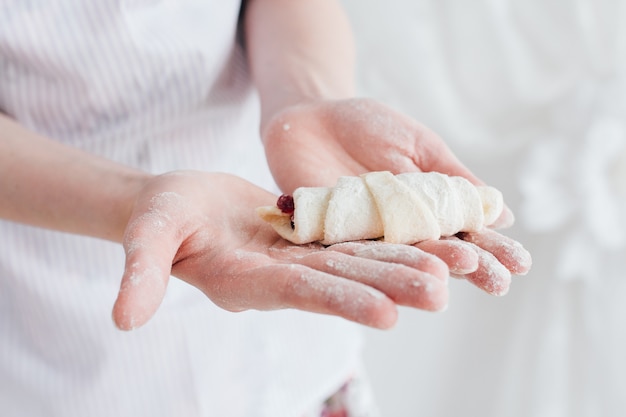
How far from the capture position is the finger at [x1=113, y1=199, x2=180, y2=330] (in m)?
0.69

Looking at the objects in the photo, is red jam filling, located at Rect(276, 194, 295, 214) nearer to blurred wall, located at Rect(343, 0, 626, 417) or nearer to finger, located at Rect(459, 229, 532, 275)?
finger, located at Rect(459, 229, 532, 275)

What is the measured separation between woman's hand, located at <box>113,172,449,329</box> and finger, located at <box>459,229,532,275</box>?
0.50ft

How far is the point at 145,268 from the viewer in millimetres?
722

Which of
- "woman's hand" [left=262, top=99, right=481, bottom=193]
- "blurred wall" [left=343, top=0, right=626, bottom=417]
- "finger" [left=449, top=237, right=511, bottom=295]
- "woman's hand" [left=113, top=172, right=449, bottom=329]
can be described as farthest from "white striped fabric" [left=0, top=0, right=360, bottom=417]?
"blurred wall" [left=343, top=0, right=626, bottom=417]

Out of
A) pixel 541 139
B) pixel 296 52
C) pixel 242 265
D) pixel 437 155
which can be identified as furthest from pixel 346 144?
pixel 541 139

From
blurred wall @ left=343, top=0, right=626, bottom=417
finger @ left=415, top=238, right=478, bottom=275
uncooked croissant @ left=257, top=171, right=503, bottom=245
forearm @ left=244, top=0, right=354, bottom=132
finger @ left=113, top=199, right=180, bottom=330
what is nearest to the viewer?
finger @ left=113, top=199, right=180, bottom=330

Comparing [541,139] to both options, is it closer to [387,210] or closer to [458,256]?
[387,210]

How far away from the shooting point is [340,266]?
81cm

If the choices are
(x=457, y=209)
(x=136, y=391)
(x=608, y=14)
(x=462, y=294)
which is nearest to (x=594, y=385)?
(x=462, y=294)

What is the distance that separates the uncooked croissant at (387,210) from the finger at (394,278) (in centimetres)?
16

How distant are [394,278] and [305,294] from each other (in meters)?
0.09

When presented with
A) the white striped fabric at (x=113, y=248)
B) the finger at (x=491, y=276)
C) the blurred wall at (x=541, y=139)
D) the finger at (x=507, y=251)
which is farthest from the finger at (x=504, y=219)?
the blurred wall at (x=541, y=139)

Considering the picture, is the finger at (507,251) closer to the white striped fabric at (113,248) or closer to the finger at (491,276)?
the finger at (491,276)

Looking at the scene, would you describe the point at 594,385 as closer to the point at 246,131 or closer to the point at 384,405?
the point at 384,405
